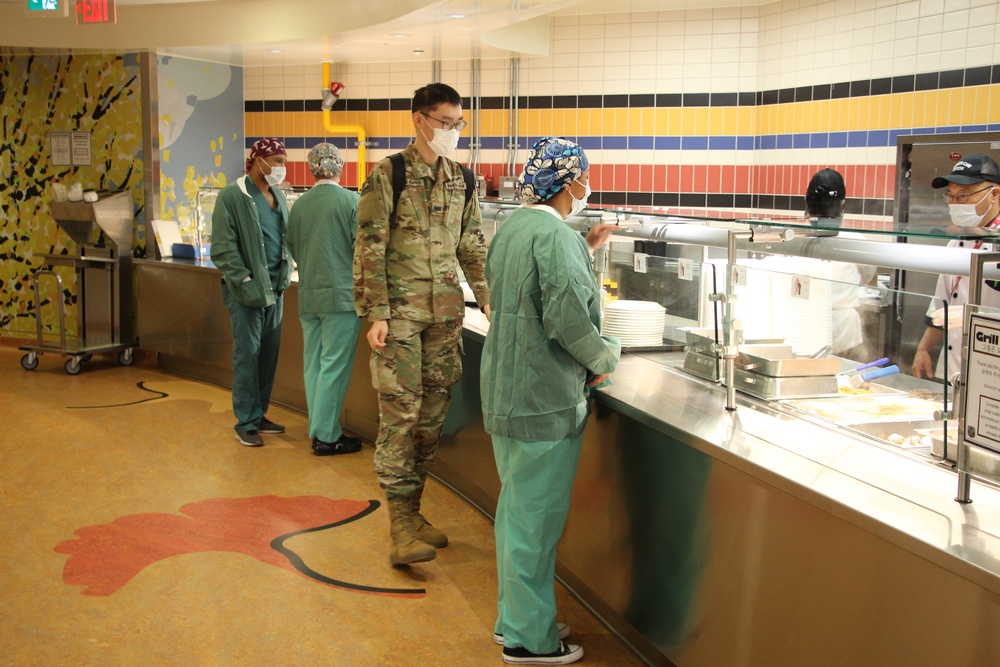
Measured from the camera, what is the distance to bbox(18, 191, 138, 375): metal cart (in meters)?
7.00

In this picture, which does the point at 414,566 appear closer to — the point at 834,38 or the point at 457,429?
the point at 457,429

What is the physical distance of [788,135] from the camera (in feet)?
21.0

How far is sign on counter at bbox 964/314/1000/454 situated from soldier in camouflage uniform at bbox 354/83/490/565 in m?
1.97

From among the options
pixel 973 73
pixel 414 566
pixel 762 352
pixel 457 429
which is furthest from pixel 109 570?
pixel 973 73

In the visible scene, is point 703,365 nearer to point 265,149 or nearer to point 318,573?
point 318,573

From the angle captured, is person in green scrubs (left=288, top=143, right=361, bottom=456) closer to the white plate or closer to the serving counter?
the white plate

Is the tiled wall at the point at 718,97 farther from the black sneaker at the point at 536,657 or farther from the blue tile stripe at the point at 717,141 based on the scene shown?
the black sneaker at the point at 536,657

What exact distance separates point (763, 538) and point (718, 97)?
206 inches

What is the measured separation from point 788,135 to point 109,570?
200 inches

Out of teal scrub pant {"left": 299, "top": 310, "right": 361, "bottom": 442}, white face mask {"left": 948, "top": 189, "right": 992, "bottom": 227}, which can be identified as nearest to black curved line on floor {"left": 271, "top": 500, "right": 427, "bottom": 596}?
teal scrub pant {"left": 299, "top": 310, "right": 361, "bottom": 442}

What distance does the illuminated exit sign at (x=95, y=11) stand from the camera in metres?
5.39

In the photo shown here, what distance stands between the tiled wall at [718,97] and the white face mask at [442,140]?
124 inches

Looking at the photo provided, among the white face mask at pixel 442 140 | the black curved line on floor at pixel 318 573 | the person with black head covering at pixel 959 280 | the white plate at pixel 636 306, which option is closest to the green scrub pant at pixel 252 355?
the black curved line on floor at pixel 318 573

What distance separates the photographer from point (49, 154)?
7.61 m
